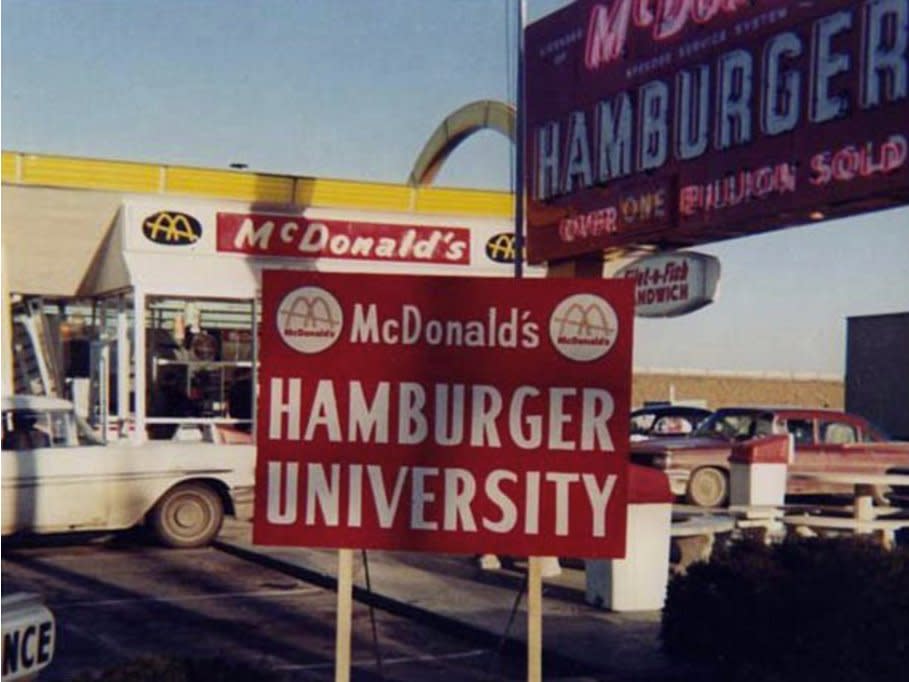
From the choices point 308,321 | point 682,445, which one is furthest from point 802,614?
point 682,445

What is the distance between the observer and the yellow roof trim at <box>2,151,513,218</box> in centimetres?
2473

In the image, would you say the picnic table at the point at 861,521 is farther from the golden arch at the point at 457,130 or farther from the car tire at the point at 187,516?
the golden arch at the point at 457,130

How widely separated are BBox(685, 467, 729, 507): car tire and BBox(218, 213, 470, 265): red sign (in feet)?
16.8

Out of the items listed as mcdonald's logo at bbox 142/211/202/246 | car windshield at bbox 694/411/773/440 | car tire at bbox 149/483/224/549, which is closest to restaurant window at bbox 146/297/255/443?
mcdonald's logo at bbox 142/211/202/246

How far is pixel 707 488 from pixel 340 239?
6885 millimetres

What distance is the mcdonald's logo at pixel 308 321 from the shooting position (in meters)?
6.53

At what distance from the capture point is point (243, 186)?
26.4 metres

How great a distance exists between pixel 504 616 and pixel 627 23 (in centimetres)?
718

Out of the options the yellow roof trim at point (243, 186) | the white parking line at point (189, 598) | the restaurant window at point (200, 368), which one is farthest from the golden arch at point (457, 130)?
the white parking line at point (189, 598)

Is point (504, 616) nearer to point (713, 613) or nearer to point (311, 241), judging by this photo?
point (713, 613)

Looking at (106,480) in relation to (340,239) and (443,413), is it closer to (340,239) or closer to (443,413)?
(340,239)

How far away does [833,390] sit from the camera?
78.8 metres

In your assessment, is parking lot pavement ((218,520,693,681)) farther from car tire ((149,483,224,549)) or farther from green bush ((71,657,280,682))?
green bush ((71,657,280,682))

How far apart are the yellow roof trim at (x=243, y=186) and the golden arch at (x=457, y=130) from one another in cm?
137
